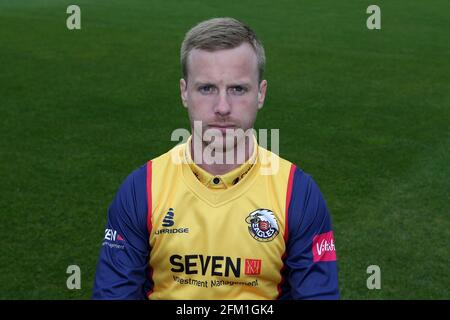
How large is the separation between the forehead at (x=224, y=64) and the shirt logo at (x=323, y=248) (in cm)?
65

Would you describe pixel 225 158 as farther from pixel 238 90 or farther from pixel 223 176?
pixel 238 90

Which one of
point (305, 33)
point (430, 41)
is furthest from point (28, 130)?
point (430, 41)

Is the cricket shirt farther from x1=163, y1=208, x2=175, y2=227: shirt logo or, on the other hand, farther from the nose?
the nose

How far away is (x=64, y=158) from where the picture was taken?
6.93 m

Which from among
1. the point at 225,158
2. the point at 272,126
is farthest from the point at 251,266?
the point at 272,126

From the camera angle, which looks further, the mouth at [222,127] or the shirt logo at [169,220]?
the shirt logo at [169,220]

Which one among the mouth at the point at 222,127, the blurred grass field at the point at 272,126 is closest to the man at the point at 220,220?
the mouth at the point at 222,127

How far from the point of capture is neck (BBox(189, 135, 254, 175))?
2.53 meters

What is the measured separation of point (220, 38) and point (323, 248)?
0.87m

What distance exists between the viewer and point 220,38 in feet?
7.86

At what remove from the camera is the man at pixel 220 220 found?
2426 mm

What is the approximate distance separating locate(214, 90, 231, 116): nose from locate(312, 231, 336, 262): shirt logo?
584 mm

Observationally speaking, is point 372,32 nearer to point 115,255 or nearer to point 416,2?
point 416,2

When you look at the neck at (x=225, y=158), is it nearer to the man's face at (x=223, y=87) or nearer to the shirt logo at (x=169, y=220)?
the man's face at (x=223, y=87)
